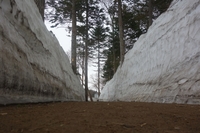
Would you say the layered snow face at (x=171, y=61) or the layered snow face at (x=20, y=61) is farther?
the layered snow face at (x=171, y=61)

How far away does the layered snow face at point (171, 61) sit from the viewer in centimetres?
564

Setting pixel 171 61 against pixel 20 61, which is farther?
pixel 171 61

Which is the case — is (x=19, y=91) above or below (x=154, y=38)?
below

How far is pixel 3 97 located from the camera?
2941 mm

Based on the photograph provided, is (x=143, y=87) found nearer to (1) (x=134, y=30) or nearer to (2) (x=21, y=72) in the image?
(2) (x=21, y=72)

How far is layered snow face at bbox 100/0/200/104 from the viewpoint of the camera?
5637 millimetres

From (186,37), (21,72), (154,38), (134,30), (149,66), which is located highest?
(134,30)

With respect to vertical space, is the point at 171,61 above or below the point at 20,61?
above

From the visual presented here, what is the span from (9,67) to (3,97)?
1.98 ft

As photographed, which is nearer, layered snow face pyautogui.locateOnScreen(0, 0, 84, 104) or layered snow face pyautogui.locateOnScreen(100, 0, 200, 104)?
layered snow face pyautogui.locateOnScreen(0, 0, 84, 104)

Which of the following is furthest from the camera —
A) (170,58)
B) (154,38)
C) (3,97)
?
(154,38)

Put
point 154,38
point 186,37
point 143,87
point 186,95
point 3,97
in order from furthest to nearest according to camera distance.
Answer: point 154,38 < point 143,87 < point 186,37 < point 186,95 < point 3,97

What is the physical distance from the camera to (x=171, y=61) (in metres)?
6.87

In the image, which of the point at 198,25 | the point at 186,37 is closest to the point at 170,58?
the point at 186,37
